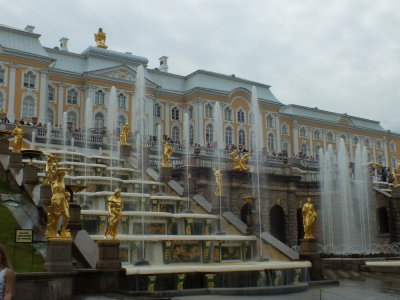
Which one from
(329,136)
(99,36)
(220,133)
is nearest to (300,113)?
(329,136)

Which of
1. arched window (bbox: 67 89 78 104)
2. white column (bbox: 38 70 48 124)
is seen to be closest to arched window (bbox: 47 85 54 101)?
arched window (bbox: 67 89 78 104)

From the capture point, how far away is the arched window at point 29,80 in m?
52.4

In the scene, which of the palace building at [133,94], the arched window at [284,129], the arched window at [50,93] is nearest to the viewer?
the palace building at [133,94]

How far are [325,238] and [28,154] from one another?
21.5 m

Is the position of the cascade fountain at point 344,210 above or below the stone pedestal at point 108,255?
above

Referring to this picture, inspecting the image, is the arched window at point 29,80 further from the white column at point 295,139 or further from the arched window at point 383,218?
the white column at point 295,139

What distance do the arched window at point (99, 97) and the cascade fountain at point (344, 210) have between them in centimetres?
3041

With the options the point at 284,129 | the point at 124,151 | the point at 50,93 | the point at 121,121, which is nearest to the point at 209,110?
the point at 121,121

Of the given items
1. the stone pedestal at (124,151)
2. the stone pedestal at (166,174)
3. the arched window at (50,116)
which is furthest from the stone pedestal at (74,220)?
the arched window at (50,116)

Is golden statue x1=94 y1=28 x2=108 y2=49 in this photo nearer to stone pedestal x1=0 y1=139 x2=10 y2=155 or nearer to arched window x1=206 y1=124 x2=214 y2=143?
arched window x1=206 y1=124 x2=214 y2=143

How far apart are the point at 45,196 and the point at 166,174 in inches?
435

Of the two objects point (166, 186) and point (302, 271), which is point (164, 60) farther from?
point (302, 271)

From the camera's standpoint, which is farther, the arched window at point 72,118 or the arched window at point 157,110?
the arched window at point 157,110

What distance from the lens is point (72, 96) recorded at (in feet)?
190
